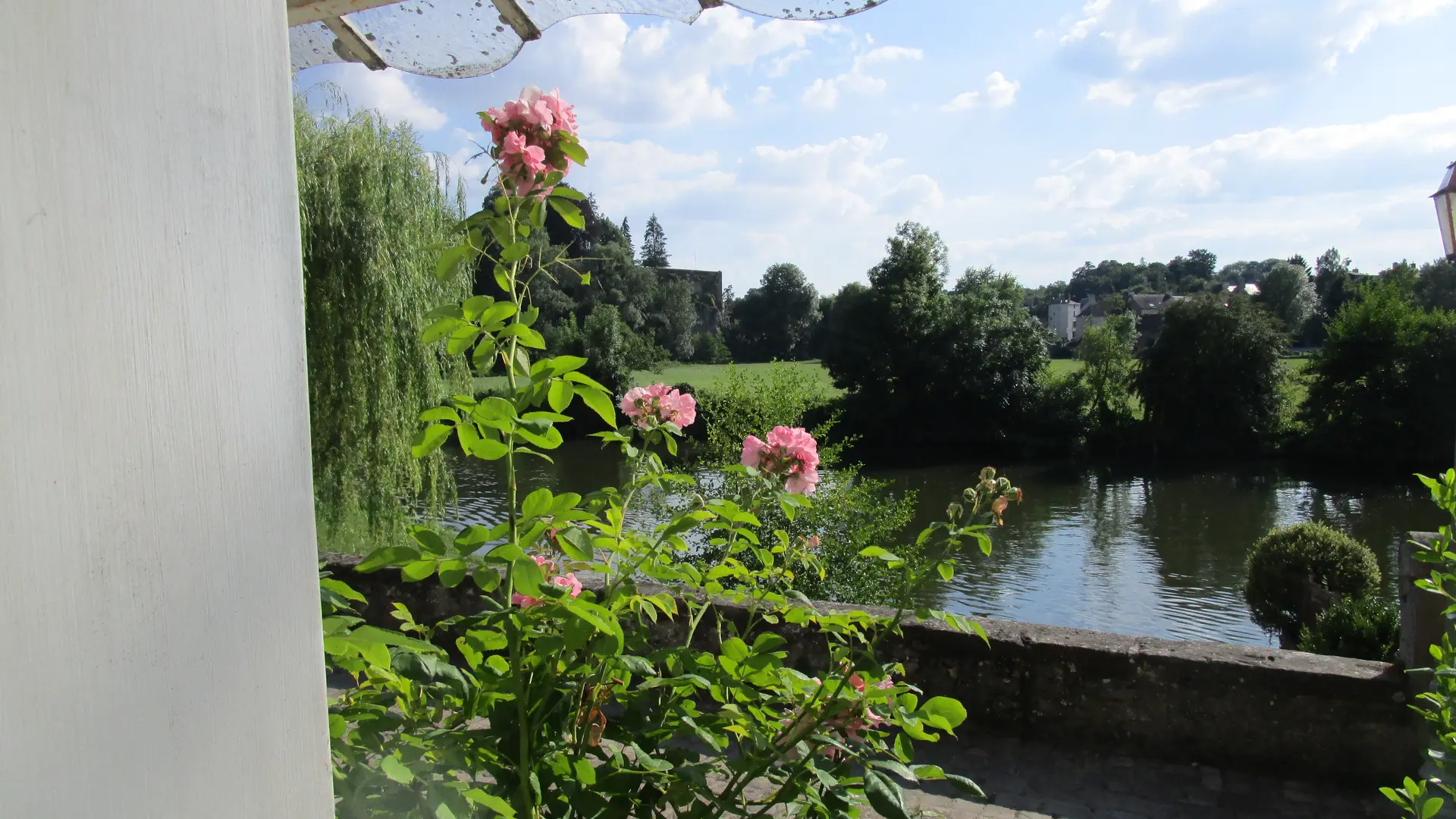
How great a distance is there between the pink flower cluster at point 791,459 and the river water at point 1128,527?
8.60 meters

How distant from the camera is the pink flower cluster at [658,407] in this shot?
1.92 meters

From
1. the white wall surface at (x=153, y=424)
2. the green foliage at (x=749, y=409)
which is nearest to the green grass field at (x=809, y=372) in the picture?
the green foliage at (x=749, y=409)

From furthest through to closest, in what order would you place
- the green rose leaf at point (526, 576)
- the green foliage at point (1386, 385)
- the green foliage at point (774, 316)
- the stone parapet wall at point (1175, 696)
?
the green foliage at point (774, 316) < the green foliage at point (1386, 385) < the stone parapet wall at point (1175, 696) < the green rose leaf at point (526, 576)

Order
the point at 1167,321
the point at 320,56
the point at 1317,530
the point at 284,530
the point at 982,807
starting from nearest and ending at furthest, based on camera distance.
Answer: the point at 284,530 → the point at 320,56 → the point at 982,807 → the point at 1317,530 → the point at 1167,321

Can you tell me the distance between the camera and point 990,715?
3781mm

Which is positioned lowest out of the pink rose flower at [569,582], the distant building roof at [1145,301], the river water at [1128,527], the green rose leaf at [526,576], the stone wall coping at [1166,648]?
the river water at [1128,527]

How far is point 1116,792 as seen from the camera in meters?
3.34

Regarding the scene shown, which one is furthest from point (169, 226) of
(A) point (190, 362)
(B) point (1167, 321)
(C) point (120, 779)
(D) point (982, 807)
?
(B) point (1167, 321)

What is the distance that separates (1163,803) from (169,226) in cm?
363

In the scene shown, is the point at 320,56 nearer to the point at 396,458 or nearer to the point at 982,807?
the point at 982,807

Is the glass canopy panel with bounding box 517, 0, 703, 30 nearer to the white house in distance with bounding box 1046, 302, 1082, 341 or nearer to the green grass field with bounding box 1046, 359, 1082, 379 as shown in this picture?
the green grass field with bounding box 1046, 359, 1082, 379

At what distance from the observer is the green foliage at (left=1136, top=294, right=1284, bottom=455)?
29094mm

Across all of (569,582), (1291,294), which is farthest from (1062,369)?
(569,582)

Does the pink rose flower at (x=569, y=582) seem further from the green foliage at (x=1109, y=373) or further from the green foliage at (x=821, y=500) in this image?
the green foliage at (x=1109, y=373)
